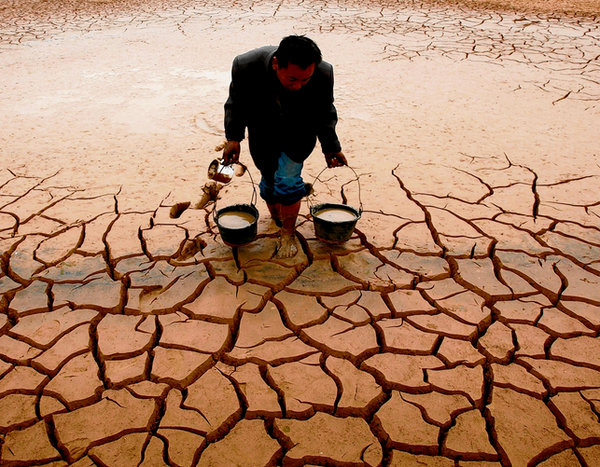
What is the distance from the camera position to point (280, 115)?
2.45 metres

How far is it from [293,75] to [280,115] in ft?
1.10

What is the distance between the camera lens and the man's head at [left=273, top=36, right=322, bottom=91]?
2.05 meters

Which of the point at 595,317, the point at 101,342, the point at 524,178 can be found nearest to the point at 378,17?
the point at 524,178

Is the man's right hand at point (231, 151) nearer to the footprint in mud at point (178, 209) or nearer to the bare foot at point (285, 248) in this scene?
the bare foot at point (285, 248)

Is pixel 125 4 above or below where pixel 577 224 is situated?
above

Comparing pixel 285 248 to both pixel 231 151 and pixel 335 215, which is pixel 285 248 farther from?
pixel 231 151

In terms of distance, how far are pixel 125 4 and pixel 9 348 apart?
364 inches

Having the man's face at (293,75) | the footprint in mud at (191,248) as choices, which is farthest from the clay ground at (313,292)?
the man's face at (293,75)

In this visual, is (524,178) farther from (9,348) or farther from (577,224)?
(9,348)

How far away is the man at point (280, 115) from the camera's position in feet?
Answer: 7.66

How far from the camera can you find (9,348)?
7.41ft

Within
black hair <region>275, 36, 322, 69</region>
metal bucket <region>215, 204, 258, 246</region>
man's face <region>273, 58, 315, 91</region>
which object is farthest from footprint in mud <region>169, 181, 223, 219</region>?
black hair <region>275, 36, 322, 69</region>

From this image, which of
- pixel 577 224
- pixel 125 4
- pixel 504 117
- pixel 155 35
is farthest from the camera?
pixel 125 4

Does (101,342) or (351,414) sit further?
(101,342)
